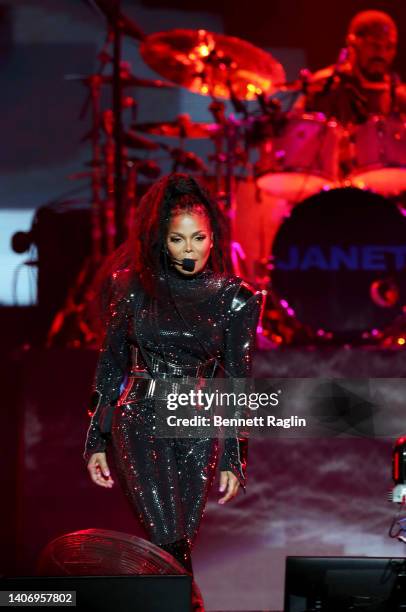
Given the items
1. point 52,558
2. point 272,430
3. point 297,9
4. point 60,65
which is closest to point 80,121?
point 60,65

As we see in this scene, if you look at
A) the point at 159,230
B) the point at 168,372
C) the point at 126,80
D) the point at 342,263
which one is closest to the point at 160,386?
the point at 168,372

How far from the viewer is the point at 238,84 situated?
5.86 m

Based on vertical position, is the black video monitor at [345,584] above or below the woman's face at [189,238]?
below

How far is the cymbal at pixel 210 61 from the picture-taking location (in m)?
5.50

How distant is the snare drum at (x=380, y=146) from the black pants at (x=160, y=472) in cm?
310

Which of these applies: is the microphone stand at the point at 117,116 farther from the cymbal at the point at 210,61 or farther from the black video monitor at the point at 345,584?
the black video monitor at the point at 345,584

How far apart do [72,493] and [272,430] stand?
1.57 m

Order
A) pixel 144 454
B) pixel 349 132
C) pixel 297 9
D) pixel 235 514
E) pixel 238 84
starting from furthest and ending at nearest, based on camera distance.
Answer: pixel 297 9, pixel 238 84, pixel 349 132, pixel 235 514, pixel 144 454

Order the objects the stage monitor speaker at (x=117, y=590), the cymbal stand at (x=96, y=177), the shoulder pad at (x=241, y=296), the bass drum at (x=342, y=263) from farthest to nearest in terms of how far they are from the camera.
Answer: the cymbal stand at (x=96, y=177)
the bass drum at (x=342, y=263)
the shoulder pad at (x=241, y=296)
the stage monitor speaker at (x=117, y=590)

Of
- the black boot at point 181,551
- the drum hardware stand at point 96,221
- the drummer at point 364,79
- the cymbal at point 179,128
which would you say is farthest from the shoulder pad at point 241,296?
the cymbal at point 179,128

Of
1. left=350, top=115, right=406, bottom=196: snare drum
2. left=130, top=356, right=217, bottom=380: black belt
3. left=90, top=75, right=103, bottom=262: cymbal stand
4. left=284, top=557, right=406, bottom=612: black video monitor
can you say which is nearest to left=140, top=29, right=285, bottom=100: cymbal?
left=90, top=75, right=103, bottom=262: cymbal stand

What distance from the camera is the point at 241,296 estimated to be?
105 inches

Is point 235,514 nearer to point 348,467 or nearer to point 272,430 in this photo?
point 348,467

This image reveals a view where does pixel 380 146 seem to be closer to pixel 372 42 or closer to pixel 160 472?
pixel 372 42
